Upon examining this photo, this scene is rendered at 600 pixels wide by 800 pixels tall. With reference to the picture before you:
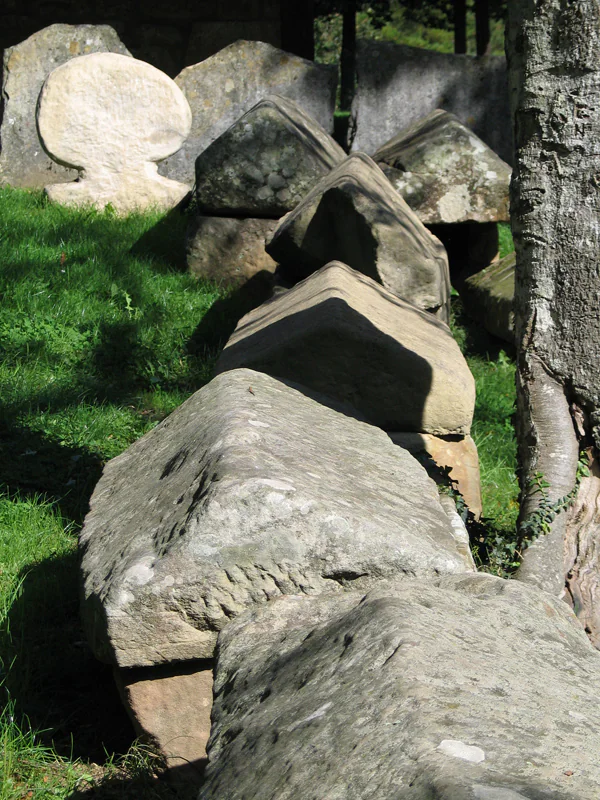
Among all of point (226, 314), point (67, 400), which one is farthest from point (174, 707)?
point (226, 314)

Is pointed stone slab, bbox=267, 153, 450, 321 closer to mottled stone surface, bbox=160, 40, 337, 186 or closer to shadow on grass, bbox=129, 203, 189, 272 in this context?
shadow on grass, bbox=129, 203, 189, 272

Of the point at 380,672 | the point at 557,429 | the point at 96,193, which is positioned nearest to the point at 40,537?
the point at 557,429

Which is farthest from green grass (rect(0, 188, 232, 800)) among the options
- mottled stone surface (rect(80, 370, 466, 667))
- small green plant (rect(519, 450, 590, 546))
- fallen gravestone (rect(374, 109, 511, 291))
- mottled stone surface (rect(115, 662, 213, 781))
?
fallen gravestone (rect(374, 109, 511, 291))

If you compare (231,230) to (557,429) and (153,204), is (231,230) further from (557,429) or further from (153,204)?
(557,429)

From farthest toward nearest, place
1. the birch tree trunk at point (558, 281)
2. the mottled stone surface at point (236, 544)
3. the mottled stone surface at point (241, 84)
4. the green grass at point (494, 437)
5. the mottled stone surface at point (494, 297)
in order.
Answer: the mottled stone surface at point (241, 84), the mottled stone surface at point (494, 297), the green grass at point (494, 437), the birch tree trunk at point (558, 281), the mottled stone surface at point (236, 544)

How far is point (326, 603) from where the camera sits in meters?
1.87

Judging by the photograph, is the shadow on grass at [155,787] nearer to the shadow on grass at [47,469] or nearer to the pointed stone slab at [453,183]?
the shadow on grass at [47,469]

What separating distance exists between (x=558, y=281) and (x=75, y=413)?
2568 mm

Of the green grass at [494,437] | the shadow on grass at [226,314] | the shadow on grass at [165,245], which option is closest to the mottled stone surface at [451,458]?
the green grass at [494,437]

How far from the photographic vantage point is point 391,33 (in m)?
26.5

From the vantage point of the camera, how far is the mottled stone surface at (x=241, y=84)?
8.12m

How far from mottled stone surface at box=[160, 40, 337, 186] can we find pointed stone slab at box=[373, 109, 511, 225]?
2143 mm

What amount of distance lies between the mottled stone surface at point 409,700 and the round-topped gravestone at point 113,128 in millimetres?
5965

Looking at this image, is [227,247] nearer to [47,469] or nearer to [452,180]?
[452,180]
